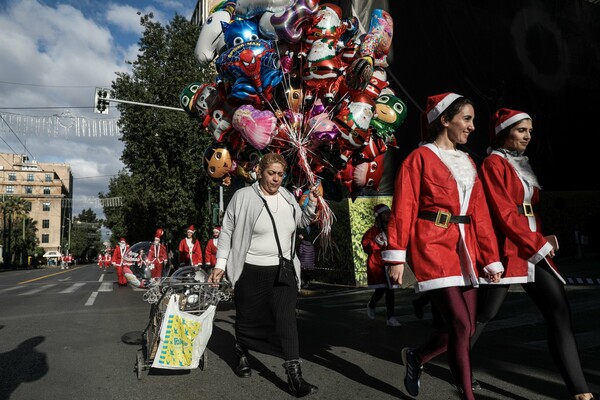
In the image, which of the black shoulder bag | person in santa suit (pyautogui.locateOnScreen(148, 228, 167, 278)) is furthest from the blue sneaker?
person in santa suit (pyautogui.locateOnScreen(148, 228, 167, 278))

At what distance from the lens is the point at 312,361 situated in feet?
15.9

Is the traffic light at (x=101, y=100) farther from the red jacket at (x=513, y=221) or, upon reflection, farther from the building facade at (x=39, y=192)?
the building facade at (x=39, y=192)

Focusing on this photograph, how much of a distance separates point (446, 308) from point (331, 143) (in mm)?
2865

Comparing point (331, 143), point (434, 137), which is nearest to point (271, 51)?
point (331, 143)

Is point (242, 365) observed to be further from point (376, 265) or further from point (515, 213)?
point (376, 265)

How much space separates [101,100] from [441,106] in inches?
601

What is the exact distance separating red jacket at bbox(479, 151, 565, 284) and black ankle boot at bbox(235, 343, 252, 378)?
2.16 metres

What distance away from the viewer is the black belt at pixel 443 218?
3176mm

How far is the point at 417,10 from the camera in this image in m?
19.0

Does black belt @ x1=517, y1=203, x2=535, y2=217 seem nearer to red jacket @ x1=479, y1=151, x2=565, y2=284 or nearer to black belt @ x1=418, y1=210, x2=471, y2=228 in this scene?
red jacket @ x1=479, y1=151, x2=565, y2=284

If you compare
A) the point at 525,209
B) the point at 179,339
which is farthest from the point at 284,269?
the point at 525,209

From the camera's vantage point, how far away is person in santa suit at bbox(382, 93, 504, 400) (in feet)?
10.2

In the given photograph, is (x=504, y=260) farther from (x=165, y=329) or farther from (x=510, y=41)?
(x=510, y=41)

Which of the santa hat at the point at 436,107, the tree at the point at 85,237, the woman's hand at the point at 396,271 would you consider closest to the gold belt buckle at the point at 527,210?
the santa hat at the point at 436,107
